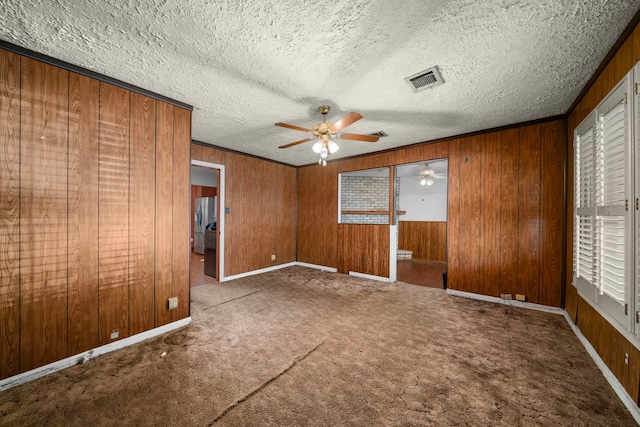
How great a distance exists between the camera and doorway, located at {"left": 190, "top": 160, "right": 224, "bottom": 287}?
4582 millimetres

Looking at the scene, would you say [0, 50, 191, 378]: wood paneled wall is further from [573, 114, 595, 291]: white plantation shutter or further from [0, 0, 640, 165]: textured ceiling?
[573, 114, 595, 291]: white plantation shutter

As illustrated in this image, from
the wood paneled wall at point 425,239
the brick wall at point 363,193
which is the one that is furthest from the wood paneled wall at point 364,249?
the wood paneled wall at point 425,239

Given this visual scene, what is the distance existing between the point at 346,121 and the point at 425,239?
18.9ft

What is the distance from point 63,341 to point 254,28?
296 cm

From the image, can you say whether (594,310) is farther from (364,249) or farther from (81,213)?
(81,213)

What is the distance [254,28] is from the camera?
166 cm

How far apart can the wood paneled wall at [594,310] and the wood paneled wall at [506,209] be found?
19cm

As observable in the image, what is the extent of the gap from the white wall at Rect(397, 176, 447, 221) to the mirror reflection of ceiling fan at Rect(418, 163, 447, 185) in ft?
0.75

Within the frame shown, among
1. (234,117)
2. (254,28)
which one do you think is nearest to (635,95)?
(254,28)

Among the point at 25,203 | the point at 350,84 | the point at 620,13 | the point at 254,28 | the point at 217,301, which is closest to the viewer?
the point at 620,13

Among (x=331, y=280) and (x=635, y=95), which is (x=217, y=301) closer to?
(x=331, y=280)

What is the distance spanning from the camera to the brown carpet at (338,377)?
1.52 metres

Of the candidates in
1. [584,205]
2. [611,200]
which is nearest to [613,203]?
[611,200]

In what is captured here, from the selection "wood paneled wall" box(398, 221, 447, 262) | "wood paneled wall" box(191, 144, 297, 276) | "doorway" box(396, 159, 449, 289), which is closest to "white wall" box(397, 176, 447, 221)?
"doorway" box(396, 159, 449, 289)
